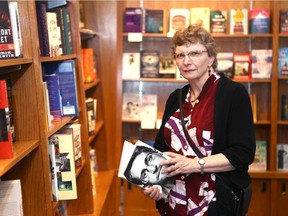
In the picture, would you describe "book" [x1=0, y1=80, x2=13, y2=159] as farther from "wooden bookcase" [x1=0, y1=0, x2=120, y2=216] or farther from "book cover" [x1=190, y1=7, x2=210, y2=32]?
"book cover" [x1=190, y1=7, x2=210, y2=32]

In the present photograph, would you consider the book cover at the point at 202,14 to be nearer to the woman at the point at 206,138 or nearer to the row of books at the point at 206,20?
the row of books at the point at 206,20

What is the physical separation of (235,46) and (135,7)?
105cm

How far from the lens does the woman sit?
1855mm

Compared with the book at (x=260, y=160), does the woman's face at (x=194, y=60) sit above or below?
above

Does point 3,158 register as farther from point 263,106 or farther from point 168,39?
point 263,106

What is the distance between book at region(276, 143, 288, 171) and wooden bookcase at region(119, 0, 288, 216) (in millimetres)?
86

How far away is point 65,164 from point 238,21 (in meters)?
2.28

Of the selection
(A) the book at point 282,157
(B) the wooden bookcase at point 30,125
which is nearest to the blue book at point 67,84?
(B) the wooden bookcase at point 30,125

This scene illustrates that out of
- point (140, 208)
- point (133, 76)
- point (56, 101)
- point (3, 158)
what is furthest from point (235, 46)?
point (3, 158)

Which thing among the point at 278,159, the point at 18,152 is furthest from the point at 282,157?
the point at 18,152

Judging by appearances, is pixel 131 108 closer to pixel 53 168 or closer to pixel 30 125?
pixel 53 168

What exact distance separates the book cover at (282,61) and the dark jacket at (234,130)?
6.47 ft

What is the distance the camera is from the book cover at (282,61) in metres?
A: 3.68

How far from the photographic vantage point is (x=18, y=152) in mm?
1654
